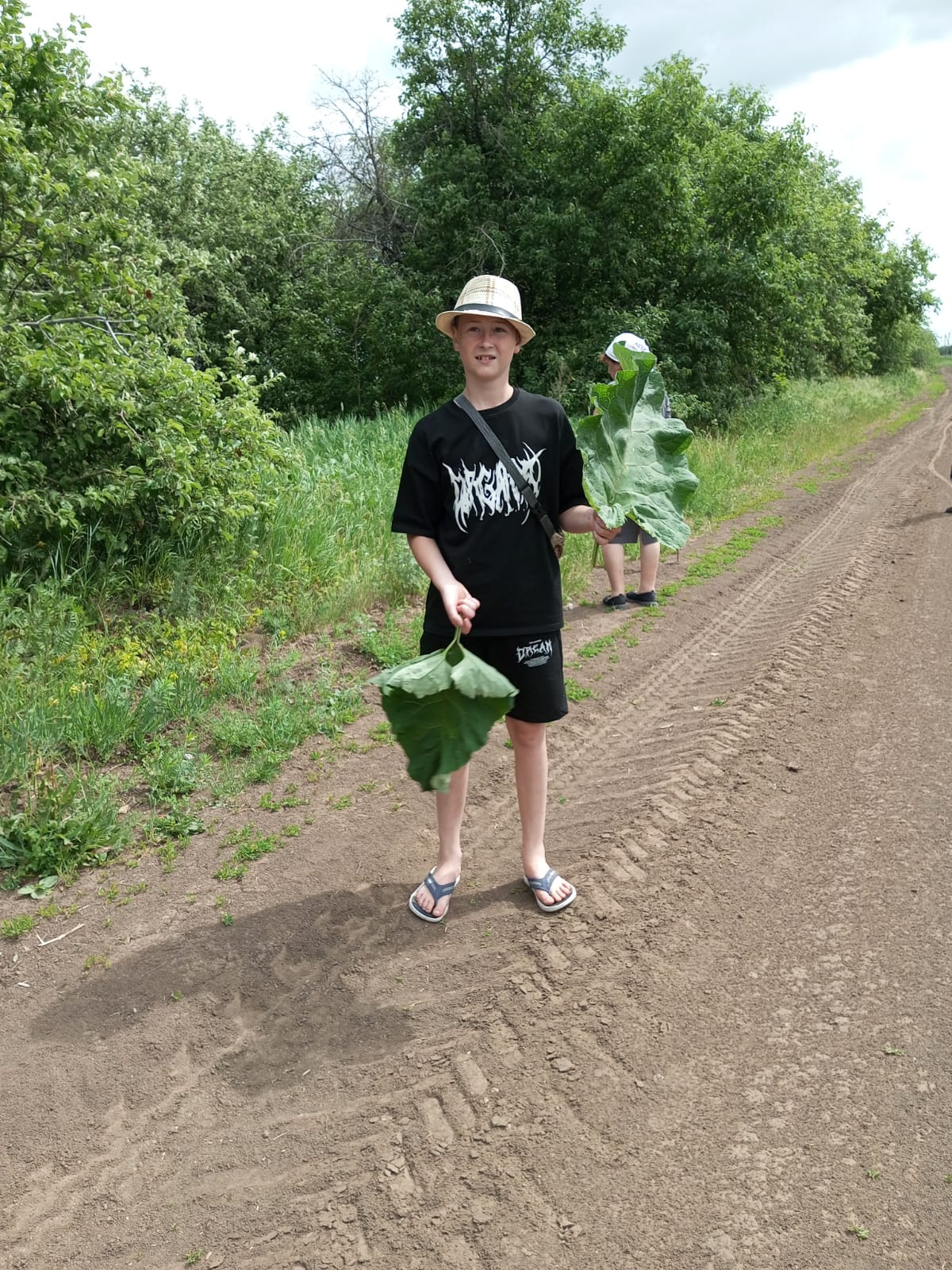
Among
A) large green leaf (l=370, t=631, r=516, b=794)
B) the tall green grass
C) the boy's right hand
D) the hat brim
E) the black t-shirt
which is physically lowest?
the tall green grass

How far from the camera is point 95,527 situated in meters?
5.84

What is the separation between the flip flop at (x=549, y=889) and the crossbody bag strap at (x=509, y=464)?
4.41 feet

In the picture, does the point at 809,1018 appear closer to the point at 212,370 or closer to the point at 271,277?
the point at 212,370

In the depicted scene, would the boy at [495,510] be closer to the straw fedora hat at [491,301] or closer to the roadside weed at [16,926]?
the straw fedora hat at [491,301]

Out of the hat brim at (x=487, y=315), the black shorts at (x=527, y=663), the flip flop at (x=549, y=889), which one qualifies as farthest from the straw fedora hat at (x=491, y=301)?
the flip flop at (x=549, y=889)

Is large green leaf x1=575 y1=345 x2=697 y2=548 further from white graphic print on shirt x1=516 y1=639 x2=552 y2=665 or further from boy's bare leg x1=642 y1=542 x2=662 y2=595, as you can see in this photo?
boy's bare leg x1=642 y1=542 x2=662 y2=595

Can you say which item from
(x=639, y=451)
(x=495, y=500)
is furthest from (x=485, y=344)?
(x=639, y=451)

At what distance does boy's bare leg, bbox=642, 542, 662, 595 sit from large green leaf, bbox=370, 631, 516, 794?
463 centimetres

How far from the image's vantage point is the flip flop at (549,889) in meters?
3.51

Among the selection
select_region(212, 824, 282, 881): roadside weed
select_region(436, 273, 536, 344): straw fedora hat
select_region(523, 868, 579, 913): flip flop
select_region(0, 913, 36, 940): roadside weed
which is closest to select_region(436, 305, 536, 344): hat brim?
select_region(436, 273, 536, 344): straw fedora hat

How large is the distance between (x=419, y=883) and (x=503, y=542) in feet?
5.02

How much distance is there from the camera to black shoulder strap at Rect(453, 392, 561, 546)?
300 centimetres

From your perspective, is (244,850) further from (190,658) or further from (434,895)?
(190,658)

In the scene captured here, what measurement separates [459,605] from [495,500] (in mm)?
394
